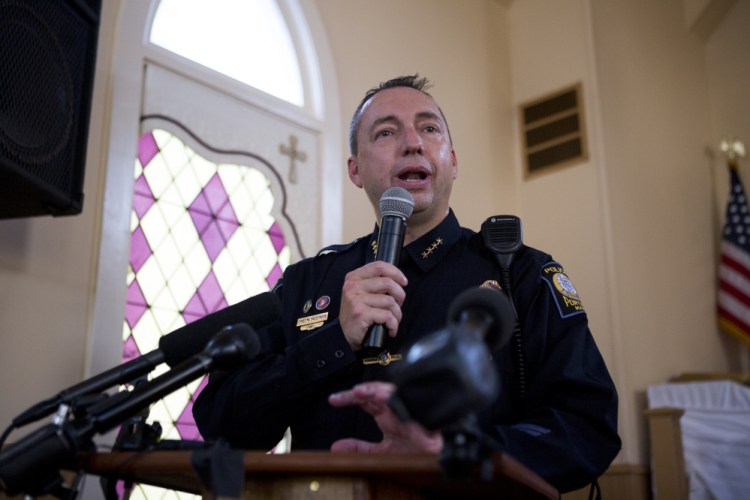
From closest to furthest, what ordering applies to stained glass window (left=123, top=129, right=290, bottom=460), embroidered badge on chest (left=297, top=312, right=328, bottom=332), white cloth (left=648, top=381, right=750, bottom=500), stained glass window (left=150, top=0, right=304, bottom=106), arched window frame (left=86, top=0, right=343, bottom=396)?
embroidered badge on chest (left=297, top=312, right=328, bottom=332)
arched window frame (left=86, top=0, right=343, bottom=396)
stained glass window (left=123, top=129, right=290, bottom=460)
stained glass window (left=150, top=0, right=304, bottom=106)
white cloth (left=648, top=381, right=750, bottom=500)

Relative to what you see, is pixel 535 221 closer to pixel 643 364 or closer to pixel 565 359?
pixel 643 364

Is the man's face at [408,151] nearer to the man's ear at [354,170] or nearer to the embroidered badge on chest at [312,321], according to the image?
the man's ear at [354,170]

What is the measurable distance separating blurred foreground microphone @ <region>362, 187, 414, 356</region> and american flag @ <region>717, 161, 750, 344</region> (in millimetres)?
4457

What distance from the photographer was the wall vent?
16.3ft

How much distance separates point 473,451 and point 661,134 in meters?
5.11

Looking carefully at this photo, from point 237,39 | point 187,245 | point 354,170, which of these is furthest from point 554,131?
point 354,170

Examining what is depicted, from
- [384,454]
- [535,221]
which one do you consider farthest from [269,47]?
[384,454]

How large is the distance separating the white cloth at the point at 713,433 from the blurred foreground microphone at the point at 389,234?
10.4ft

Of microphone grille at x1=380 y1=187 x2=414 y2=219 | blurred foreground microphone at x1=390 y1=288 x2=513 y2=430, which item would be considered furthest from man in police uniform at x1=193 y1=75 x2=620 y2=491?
blurred foreground microphone at x1=390 y1=288 x2=513 y2=430

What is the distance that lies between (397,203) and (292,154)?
2283 millimetres

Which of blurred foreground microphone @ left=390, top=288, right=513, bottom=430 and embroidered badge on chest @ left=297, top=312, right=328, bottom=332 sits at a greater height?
embroidered badge on chest @ left=297, top=312, right=328, bottom=332

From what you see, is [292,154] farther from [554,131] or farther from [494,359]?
[494,359]

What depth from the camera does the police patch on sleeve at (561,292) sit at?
164cm

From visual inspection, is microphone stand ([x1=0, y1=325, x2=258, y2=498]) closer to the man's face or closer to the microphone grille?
the microphone grille
